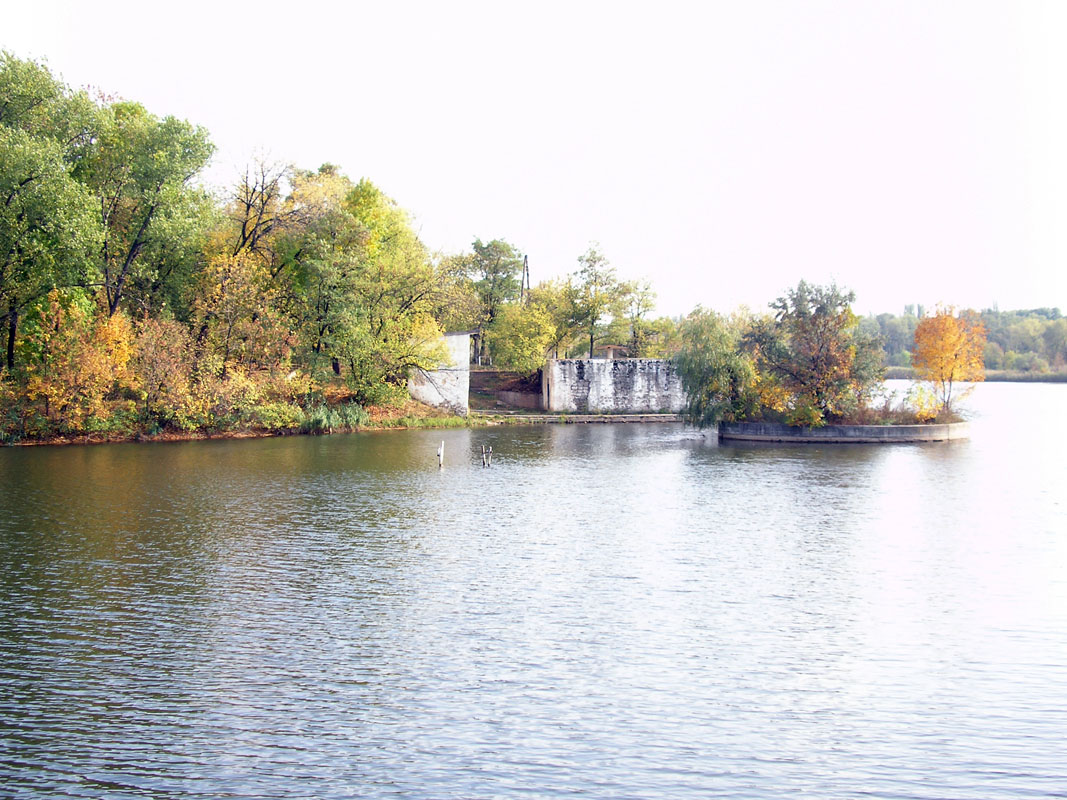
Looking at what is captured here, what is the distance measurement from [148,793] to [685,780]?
5308mm

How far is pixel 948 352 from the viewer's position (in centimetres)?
4772

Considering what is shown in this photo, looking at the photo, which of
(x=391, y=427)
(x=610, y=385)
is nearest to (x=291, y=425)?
(x=391, y=427)

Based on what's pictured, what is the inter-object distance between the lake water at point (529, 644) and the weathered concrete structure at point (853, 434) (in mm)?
16071

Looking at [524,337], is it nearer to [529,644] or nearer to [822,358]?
[822,358]

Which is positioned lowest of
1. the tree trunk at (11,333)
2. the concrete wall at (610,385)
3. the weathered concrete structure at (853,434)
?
the weathered concrete structure at (853,434)

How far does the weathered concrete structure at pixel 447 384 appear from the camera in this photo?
5562 cm

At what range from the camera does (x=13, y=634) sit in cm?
1285

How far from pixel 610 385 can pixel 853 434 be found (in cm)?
2174

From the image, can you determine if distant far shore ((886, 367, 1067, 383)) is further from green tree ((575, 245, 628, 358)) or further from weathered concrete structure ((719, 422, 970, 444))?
weathered concrete structure ((719, 422, 970, 444))

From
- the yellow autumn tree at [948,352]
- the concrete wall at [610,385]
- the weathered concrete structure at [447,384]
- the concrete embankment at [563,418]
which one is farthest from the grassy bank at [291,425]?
the yellow autumn tree at [948,352]

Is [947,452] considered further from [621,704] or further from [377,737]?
[377,737]

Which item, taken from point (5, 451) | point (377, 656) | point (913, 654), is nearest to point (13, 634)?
point (377, 656)

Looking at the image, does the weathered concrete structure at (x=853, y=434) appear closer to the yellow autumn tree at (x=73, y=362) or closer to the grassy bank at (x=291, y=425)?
the grassy bank at (x=291, y=425)

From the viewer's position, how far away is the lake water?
8977mm
